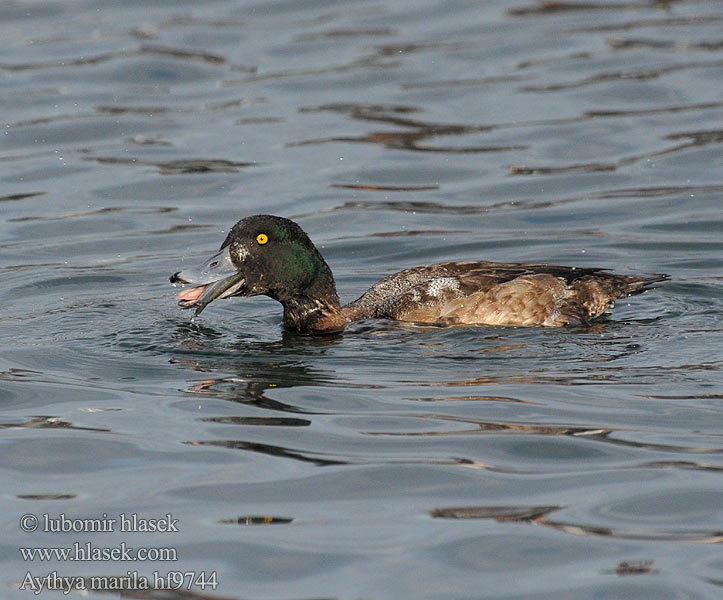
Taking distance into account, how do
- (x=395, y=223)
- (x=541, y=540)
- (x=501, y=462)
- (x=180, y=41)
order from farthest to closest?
(x=180, y=41) < (x=395, y=223) < (x=501, y=462) < (x=541, y=540)

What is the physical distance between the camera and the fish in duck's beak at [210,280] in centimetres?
936

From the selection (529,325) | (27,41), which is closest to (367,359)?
(529,325)

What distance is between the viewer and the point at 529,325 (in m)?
9.47

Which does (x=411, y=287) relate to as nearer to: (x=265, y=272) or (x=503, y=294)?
(x=503, y=294)

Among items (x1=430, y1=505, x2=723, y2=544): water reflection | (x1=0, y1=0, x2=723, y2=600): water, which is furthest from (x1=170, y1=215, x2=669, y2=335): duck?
(x1=430, y1=505, x2=723, y2=544): water reflection

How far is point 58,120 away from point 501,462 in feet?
37.5

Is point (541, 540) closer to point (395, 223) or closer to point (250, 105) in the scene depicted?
point (395, 223)

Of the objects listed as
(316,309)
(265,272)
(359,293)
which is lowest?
(359,293)

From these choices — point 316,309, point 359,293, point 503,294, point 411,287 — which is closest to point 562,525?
point 503,294

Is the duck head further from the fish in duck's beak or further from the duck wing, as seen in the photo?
the duck wing

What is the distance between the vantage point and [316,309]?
32.5 feet

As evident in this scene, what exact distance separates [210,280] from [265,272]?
459 millimetres

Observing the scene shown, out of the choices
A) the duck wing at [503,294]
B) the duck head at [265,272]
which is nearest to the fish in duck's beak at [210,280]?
the duck head at [265,272]

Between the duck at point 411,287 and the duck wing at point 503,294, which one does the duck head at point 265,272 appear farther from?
the duck wing at point 503,294
